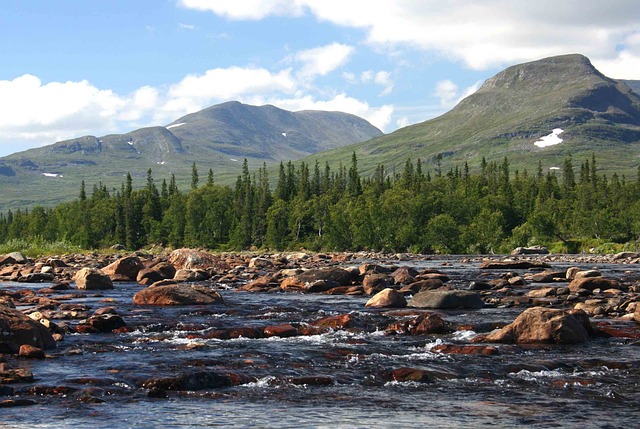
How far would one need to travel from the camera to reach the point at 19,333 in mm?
20266

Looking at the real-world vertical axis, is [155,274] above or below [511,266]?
above

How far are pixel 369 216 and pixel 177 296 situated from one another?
320 ft

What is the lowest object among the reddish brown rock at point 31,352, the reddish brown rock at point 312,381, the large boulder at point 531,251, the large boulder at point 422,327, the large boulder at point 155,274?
the large boulder at point 531,251

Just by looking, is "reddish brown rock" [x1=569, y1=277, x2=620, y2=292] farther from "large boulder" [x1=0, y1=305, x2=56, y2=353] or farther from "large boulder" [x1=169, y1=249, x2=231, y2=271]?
"large boulder" [x1=169, y1=249, x2=231, y2=271]

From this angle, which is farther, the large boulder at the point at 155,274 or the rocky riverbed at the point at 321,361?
the large boulder at the point at 155,274

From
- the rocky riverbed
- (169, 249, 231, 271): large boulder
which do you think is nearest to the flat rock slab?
(169, 249, 231, 271): large boulder

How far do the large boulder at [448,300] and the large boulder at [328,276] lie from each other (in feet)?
36.2

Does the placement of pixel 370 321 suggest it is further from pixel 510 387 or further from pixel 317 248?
pixel 317 248

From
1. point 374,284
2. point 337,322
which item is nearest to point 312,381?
point 337,322

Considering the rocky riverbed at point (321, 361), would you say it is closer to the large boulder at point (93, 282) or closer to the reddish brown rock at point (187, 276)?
the large boulder at point (93, 282)

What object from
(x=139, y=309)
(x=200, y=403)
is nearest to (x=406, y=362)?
(x=200, y=403)

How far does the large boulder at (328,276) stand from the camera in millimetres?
42969

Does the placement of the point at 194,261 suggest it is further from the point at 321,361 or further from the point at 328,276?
the point at 321,361

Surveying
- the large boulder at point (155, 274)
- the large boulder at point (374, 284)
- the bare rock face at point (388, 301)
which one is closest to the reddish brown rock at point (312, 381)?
the bare rock face at point (388, 301)
